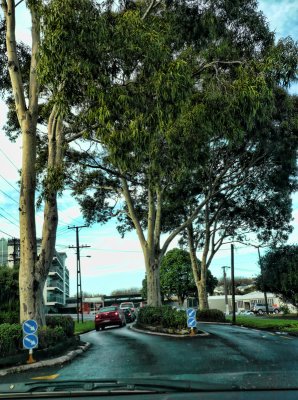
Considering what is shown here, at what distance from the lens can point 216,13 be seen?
16.3 metres

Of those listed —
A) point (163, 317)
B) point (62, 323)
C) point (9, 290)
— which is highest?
point (9, 290)

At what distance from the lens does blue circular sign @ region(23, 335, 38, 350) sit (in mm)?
11648

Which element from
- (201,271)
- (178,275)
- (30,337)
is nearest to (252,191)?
(201,271)

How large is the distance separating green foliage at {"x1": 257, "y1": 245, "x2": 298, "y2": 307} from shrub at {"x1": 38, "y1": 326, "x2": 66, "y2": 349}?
2581cm

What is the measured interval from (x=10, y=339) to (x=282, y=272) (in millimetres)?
29867

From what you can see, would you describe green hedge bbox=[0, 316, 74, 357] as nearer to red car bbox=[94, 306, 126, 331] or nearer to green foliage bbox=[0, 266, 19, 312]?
green foliage bbox=[0, 266, 19, 312]

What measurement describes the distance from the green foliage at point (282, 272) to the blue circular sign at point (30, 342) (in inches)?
1116

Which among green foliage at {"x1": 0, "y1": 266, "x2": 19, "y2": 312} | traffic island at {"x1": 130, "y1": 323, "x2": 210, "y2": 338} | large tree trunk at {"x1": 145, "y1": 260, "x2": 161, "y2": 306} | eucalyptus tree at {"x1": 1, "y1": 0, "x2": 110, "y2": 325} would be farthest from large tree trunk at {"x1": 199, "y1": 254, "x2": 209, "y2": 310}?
eucalyptus tree at {"x1": 1, "y1": 0, "x2": 110, "y2": 325}

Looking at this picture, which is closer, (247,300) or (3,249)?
(3,249)

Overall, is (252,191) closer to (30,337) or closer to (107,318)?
(107,318)

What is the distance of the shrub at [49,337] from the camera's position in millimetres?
13038

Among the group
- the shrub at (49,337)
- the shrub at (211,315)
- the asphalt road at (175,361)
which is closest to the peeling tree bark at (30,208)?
the shrub at (49,337)

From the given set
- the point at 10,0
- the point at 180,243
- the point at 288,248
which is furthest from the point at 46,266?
the point at 288,248

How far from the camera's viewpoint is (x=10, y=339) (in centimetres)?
1161
